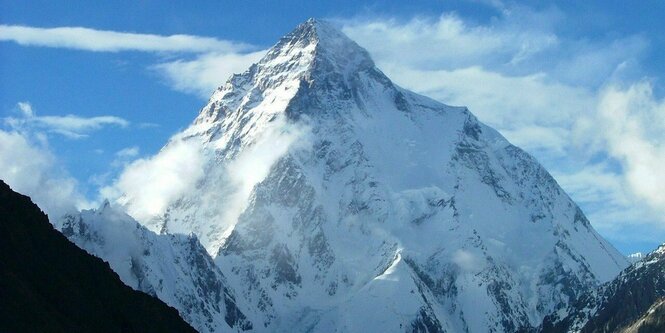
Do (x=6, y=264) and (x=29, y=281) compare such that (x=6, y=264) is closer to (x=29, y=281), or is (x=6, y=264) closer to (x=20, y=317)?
(x=29, y=281)

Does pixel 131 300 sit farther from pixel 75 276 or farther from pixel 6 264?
pixel 6 264

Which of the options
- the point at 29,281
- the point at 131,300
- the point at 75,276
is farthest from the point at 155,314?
the point at 29,281

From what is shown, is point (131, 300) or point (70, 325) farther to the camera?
point (131, 300)

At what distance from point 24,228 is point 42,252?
4.71 m

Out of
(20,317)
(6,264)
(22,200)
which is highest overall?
(22,200)

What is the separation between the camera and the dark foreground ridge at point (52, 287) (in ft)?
524

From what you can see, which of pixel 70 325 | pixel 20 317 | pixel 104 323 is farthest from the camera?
pixel 104 323

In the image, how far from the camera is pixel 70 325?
166m

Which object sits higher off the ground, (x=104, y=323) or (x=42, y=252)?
(x=42, y=252)

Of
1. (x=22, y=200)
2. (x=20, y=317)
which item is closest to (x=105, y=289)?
(x=22, y=200)

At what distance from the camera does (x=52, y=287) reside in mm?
173750

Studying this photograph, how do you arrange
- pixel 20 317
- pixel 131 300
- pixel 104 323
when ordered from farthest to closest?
pixel 131 300 < pixel 104 323 < pixel 20 317

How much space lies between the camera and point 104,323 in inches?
6978

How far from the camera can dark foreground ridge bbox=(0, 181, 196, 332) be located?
159625mm
